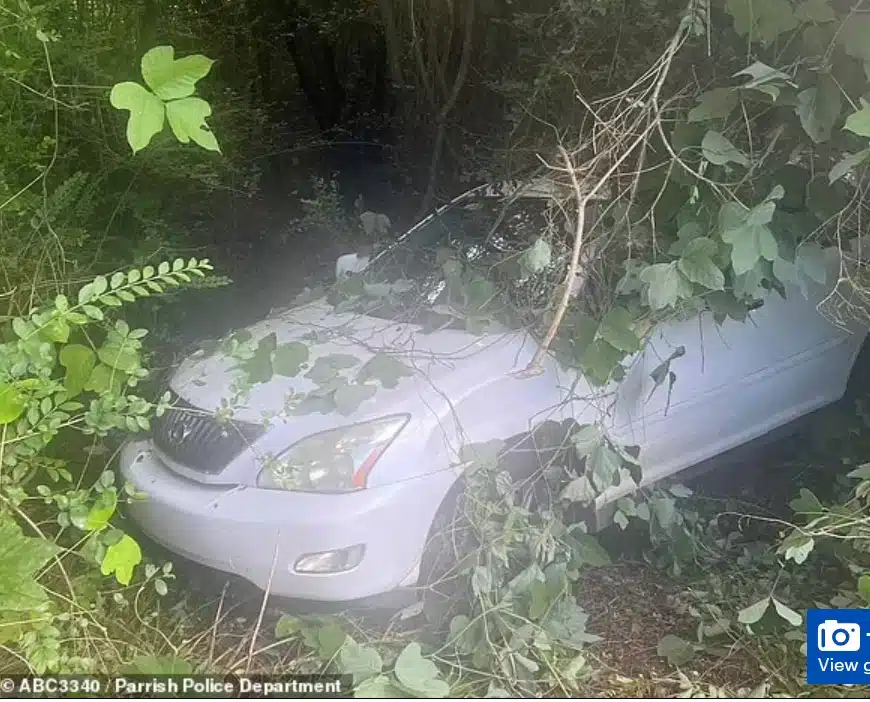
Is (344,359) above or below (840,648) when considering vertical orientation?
above

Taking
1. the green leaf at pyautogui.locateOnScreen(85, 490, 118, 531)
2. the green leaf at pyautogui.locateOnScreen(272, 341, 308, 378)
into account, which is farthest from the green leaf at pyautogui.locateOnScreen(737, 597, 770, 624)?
the green leaf at pyautogui.locateOnScreen(85, 490, 118, 531)

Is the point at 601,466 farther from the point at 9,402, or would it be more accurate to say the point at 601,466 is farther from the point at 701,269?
the point at 9,402

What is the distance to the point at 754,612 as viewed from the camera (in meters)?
1.93

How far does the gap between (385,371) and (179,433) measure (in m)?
0.53

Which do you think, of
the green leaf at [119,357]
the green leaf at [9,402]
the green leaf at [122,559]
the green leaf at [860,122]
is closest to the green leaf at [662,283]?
the green leaf at [860,122]

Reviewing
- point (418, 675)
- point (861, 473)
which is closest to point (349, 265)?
point (418, 675)

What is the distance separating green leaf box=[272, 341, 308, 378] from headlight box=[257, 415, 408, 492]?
0.69 feet

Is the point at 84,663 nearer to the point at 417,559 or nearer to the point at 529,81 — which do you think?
the point at 417,559

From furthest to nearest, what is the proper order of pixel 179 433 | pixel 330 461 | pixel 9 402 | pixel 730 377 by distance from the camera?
1. pixel 730 377
2. pixel 179 433
3. pixel 330 461
4. pixel 9 402

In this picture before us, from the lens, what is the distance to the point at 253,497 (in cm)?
178

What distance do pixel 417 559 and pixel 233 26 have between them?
171 cm

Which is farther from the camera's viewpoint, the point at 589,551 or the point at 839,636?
the point at 589,551

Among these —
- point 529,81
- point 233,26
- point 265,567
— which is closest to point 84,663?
point 265,567

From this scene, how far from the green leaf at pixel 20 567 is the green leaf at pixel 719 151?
5.60ft
